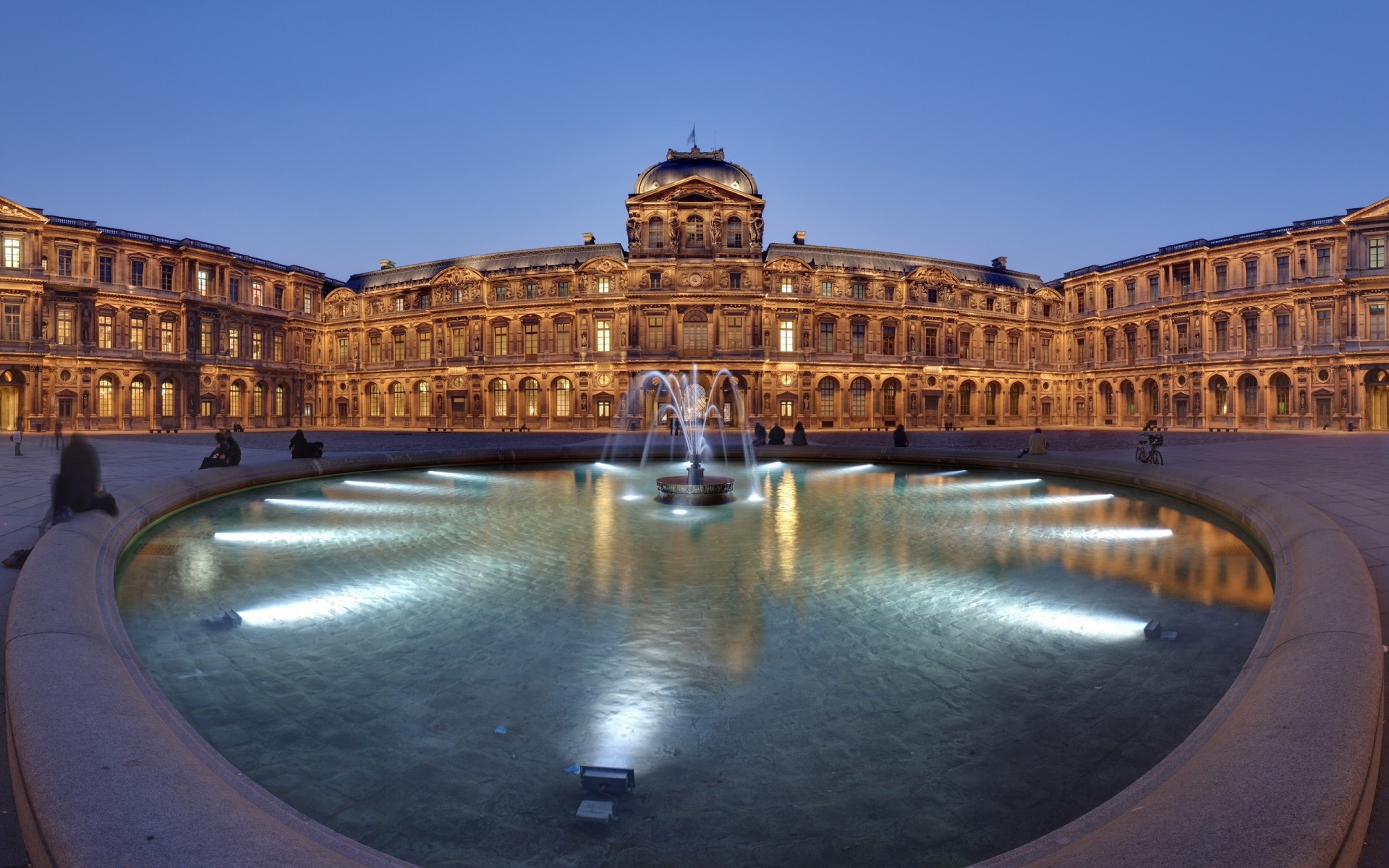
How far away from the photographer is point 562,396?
167 ft

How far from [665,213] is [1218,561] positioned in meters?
42.4

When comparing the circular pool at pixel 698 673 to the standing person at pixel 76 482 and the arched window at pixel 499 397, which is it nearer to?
the standing person at pixel 76 482

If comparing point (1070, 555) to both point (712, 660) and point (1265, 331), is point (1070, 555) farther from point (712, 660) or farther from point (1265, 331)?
point (1265, 331)

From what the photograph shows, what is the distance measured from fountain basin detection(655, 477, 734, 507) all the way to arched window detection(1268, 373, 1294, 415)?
160 feet

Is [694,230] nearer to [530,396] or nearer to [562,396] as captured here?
[562,396]

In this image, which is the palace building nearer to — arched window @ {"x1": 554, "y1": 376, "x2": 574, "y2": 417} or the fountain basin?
arched window @ {"x1": 554, "y1": 376, "x2": 574, "y2": 417}

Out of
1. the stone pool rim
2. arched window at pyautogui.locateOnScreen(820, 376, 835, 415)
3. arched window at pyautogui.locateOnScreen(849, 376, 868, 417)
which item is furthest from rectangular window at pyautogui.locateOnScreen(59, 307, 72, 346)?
the stone pool rim

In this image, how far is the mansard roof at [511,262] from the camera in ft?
168

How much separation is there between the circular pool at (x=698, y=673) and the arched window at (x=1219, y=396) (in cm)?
4757

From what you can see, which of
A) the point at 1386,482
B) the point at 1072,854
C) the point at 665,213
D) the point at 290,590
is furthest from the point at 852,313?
the point at 1072,854

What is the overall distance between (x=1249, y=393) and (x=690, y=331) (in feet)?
123

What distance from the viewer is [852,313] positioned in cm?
5019

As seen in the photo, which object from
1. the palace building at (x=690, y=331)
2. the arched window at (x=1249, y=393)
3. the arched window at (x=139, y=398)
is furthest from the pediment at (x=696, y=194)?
the arched window at (x=1249, y=393)

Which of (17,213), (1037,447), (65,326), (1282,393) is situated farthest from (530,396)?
(1282,393)
